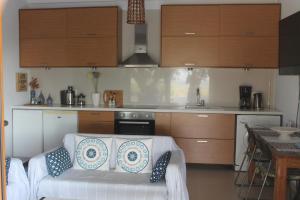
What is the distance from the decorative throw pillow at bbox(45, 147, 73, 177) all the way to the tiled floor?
1417 millimetres

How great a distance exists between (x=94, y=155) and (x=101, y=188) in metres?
0.48

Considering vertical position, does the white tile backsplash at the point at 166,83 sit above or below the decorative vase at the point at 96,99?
above

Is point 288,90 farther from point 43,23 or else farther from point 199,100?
point 43,23

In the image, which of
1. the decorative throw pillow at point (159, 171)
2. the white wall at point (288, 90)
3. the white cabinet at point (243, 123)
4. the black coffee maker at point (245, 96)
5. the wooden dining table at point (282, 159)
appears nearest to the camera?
the wooden dining table at point (282, 159)

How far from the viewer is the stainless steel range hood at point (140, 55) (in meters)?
4.86

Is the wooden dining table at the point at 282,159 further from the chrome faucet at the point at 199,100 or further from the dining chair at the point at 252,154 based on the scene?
the chrome faucet at the point at 199,100

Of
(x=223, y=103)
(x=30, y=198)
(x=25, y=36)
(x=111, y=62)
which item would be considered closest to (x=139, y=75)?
(x=111, y=62)

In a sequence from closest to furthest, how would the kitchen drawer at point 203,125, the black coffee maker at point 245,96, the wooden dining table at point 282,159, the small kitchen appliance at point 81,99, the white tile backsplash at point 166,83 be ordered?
the wooden dining table at point 282,159
the kitchen drawer at point 203,125
the black coffee maker at point 245,96
the white tile backsplash at point 166,83
the small kitchen appliance at point 81,99

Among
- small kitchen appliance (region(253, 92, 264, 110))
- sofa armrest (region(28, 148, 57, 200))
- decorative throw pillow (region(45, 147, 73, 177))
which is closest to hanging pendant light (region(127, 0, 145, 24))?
decorative throw pillow (region(45, 147, 73, 177))

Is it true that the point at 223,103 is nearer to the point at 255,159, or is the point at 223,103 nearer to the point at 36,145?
the point at 255,159

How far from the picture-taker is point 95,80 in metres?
5.20

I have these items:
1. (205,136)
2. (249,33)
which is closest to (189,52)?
(249,33)

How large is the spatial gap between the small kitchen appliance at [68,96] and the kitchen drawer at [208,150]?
1.85 m

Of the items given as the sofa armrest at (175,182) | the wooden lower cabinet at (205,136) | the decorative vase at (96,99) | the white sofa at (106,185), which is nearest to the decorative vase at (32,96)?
the decorative vase at (96,99)
